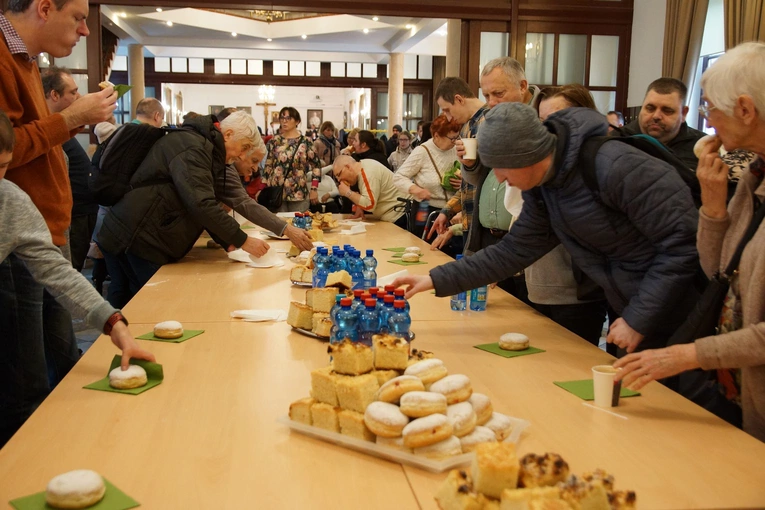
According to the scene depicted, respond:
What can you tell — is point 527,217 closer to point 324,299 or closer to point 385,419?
point 324,299

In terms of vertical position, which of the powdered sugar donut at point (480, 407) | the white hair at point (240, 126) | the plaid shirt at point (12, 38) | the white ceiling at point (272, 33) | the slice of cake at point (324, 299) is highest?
the white ceiling at point (272, 33)

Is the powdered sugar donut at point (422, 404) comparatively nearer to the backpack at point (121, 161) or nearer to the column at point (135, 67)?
the backpack at point (121, 161)

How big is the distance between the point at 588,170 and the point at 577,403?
2.27 feet

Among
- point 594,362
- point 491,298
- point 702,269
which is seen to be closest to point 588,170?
point 702,269

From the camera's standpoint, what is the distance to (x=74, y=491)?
116 cm

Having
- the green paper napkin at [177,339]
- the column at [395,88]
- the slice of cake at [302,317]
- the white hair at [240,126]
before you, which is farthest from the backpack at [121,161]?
the column at [395,88]

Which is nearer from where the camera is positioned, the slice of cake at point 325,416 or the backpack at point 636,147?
the slice of cake at point 325,416

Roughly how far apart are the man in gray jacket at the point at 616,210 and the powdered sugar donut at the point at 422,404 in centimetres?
85

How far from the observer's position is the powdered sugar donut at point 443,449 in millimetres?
1304

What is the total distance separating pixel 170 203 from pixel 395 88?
11885 mm

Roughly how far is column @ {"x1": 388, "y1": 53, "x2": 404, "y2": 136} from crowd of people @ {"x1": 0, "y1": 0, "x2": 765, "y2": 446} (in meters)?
11.2

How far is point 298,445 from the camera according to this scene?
1.44 meters

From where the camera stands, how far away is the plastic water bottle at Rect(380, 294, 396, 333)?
194 centimetres

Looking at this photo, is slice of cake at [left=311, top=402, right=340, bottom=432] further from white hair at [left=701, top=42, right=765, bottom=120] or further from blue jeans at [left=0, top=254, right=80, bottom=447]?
blue jeans at [left=0, top=254, right=80, bottom=447]
